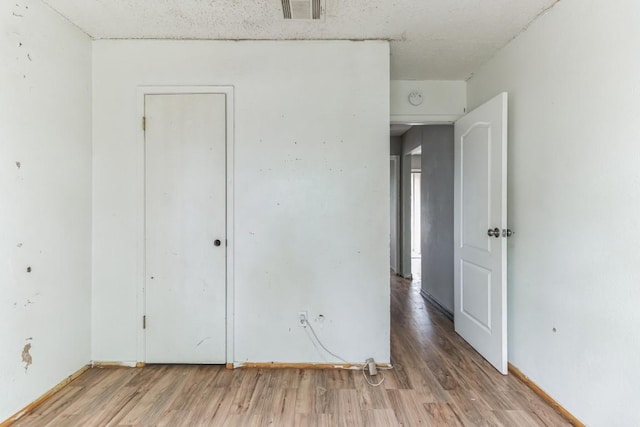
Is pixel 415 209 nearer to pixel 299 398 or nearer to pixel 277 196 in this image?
pixel 277 196

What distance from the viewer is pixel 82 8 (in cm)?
199

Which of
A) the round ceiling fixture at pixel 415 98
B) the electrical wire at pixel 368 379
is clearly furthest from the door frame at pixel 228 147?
the round ceiling fixture at pixel 415 98

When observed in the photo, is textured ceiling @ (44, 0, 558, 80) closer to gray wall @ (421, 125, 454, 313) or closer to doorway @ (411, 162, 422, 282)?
gray wall @ (421, 125, 454, 313)

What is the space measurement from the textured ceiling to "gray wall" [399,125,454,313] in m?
1.43

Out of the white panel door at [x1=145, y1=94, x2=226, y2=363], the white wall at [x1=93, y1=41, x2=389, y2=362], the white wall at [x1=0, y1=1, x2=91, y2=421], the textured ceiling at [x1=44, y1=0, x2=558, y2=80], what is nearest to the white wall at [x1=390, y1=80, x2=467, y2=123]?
the textured ceiling at [x1=44, y1=0, x2=558, y2=80]

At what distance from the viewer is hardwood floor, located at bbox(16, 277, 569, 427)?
178cm

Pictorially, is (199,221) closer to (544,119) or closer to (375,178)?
(375,178)

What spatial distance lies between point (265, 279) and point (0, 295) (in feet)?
4.82

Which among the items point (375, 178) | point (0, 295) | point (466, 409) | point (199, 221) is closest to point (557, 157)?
point (375, 178)

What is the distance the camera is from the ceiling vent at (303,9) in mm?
1887

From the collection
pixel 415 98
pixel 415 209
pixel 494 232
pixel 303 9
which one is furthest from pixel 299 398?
pixel 415 209

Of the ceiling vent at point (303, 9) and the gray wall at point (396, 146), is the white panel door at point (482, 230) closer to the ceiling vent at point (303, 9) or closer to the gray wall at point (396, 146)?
the ceiling vent at point (303, 9)

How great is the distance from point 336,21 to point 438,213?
2637 millimetres

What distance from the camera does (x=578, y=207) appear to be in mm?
1741
